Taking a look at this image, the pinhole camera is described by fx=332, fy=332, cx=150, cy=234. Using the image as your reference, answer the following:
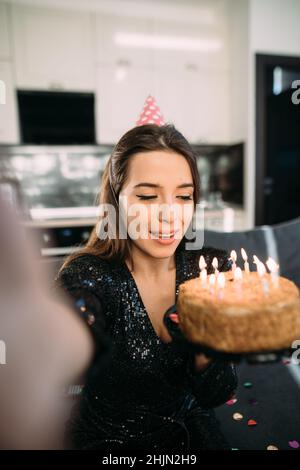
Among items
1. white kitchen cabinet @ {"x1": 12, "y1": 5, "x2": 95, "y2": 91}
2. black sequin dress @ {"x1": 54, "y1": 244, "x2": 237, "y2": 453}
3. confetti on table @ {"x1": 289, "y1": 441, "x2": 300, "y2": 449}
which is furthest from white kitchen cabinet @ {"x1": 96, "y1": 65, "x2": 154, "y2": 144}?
confetti on table @ {"x1": 289, "y1": 441, "x2": 300, "y2": 449}

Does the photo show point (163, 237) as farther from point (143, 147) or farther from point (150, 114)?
point (150, 114)

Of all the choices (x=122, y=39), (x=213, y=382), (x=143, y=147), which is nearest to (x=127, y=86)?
(x=122, y=39)

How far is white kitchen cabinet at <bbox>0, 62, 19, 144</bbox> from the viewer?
337 centimetres

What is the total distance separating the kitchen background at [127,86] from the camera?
3438mm

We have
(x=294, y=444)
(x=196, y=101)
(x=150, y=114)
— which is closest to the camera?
(x=150, y=114)

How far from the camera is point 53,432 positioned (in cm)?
45

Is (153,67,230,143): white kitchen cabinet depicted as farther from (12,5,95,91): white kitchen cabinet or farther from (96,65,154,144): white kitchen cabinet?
(12,5,95,91): white kitchen cabinet

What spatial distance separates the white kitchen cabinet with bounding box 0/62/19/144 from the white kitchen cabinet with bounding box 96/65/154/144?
86 centimetres

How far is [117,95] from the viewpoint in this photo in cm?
371

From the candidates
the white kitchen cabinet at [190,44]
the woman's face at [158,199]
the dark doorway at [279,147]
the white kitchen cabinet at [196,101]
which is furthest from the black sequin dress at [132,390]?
the white kitchen cabinet at [190,44]

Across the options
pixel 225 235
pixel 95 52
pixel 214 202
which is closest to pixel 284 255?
pixel 225 235

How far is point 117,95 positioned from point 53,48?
803 mm

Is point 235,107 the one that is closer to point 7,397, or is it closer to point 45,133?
point 45,133

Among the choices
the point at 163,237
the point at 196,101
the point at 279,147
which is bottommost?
the point at 163,237
